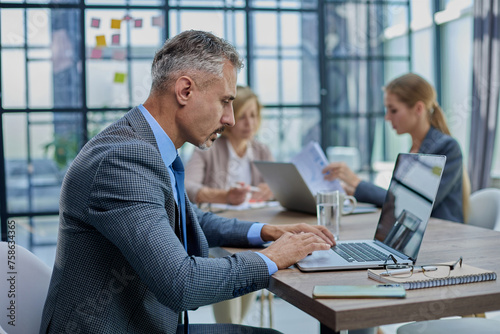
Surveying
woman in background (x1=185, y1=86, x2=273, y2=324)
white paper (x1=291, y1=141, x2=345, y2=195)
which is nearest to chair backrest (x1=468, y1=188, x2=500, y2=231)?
white paper (x1=291, y1=141, x2=345, y2=195)

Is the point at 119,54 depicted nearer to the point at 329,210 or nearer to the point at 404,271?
the point at 329,210

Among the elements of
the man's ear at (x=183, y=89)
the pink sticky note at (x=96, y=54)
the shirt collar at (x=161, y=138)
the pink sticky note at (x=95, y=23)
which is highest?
the pink sticky note at (x=95, y=23)

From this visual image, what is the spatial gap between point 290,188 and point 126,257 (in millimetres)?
1120

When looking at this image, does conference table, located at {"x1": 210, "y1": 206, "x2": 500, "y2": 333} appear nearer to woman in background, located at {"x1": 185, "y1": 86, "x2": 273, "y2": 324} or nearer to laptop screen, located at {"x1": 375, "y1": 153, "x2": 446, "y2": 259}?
laptop screen, located at {"x1": 375, "y1": 153, "x2": 446, "y2": 259}

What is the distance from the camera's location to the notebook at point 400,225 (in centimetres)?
119

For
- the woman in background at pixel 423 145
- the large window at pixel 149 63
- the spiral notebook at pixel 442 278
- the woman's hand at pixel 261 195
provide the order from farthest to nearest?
the large window at pixel 149 63
the woman's hand at pixel 261 195
the woman in background at pixel 423 145
the spiral notebook at pixel 442 278

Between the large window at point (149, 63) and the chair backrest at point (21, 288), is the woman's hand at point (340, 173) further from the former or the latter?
the large window at point (149, 63)

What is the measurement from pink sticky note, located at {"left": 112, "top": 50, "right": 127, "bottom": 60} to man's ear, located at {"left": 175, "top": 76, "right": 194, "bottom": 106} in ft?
8.11

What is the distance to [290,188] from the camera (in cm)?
207

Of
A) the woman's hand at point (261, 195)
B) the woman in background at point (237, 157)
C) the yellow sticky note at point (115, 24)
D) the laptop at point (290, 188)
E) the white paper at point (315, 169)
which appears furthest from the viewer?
the yellow sticky note at point (115, 24)

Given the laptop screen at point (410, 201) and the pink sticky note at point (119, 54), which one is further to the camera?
the pink sticky note at point (119, 54)

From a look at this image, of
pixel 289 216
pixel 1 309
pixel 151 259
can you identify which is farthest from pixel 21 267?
pixel 289 216

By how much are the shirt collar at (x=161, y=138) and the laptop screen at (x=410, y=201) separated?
0.61 meters

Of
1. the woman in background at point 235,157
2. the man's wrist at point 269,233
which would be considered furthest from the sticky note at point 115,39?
the man's wrist at point 269,233
